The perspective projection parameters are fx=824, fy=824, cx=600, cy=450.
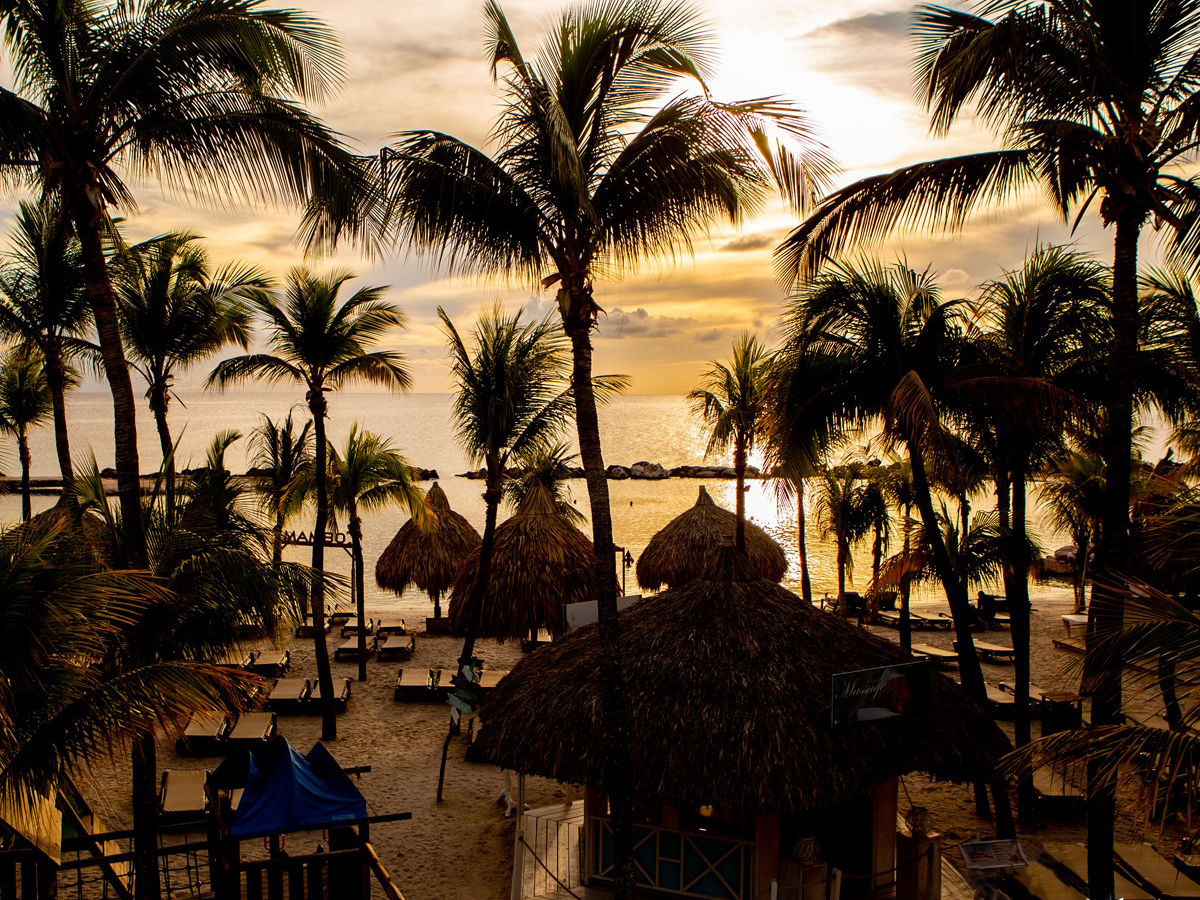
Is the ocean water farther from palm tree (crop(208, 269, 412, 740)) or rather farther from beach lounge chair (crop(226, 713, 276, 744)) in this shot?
beach lounge chair (crop(226, 713, 276, 744))

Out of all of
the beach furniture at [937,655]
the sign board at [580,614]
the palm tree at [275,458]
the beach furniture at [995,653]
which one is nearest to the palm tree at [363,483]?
the palm tree at [275,458]

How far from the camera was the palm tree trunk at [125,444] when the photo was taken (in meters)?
7.13

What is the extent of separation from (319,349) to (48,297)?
165 inches

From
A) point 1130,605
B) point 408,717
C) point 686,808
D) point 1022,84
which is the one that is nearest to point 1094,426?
point 1022,84

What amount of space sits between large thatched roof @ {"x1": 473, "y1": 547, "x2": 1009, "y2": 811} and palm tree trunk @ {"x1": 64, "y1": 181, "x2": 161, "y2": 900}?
11.4ft

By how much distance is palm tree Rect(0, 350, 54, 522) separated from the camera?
770 inches

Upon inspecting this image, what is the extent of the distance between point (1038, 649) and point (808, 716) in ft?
59.5

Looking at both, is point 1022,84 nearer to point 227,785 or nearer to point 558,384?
point 558,384

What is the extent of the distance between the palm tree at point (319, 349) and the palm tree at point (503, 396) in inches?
54.5

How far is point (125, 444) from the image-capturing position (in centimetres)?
769

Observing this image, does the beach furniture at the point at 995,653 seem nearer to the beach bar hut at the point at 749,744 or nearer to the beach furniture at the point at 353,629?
the beach bar hut at the point at 749,744

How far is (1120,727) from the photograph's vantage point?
5086 mm

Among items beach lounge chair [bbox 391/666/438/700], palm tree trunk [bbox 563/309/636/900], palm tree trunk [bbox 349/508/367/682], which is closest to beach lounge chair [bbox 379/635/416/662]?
palm tree trunk [bbox 349/508/367/682]

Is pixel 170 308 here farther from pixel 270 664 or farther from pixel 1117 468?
pixel 1117 468
